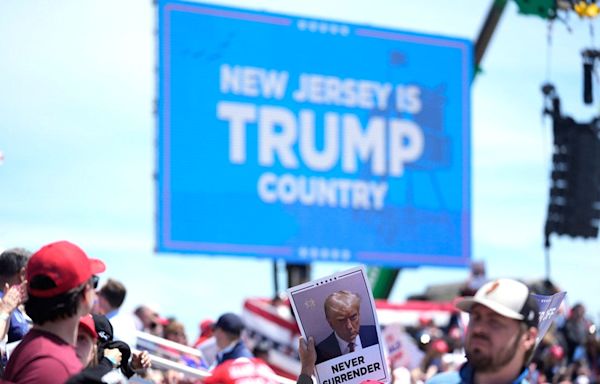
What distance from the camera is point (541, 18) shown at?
87.2 ft

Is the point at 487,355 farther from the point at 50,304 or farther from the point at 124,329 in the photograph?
→ the point at 124,329

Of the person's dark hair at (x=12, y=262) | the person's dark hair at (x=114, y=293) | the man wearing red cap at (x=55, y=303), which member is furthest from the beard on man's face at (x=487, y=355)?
the person's dark hair at (x=114, y=293)

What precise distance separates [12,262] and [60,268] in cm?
182

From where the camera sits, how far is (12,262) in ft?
20.8

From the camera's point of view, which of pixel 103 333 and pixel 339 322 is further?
pixel 103 333

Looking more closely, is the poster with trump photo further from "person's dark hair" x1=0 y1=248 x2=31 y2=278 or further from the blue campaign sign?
the blue campaign sign

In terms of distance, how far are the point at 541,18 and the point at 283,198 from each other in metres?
6.33

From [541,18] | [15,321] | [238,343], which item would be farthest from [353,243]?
[15,321]

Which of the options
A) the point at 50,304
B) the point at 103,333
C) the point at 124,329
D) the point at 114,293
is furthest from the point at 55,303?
the point at 114,293

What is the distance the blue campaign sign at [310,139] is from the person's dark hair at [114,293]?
13.4 m

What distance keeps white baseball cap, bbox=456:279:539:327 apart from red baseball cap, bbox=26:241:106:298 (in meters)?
1.22

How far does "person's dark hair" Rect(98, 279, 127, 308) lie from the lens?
8.90 metres

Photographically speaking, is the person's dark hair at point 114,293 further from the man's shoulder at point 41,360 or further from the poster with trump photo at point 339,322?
the man's shoulder at point 41,360

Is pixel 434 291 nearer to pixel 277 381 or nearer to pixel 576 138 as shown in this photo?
pixel 576 138
